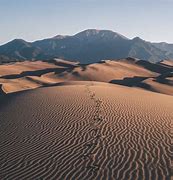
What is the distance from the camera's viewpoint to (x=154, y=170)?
1205cm

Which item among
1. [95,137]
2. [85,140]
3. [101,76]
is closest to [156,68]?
[101,76]

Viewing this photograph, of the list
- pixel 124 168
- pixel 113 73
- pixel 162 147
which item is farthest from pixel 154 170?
pixel 113 73

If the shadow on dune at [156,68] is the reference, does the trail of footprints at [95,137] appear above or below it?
above

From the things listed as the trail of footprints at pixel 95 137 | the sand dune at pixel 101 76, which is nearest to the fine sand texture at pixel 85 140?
the trail of footprints at pixel 95 137

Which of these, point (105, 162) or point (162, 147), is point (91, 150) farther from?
point (162, 147)

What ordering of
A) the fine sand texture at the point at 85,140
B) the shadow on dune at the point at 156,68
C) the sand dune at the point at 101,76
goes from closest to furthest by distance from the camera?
the fine sand texture at the point at 85,140 < the sand dune at the point at 101,76 < the shadow on dune at the point at 156,68

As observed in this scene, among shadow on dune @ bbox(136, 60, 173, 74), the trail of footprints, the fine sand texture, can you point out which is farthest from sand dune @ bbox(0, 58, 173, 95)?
the trail of footprints

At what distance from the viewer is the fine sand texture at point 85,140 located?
40.5 ft

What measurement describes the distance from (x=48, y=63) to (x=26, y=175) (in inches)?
3542

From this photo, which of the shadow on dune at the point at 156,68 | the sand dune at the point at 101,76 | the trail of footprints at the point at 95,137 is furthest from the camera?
the shadow on dune at the point at 156,68

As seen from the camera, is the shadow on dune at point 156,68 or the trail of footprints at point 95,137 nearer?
the trail of footprints at point 95,137

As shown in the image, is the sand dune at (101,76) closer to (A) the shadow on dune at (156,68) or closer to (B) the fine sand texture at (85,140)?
(A) the shadow on dune at (156,68)

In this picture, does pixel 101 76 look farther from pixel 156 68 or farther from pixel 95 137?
pixel 95 137

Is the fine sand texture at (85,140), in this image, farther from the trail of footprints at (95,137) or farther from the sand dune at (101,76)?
the sand dune at (101,76)
